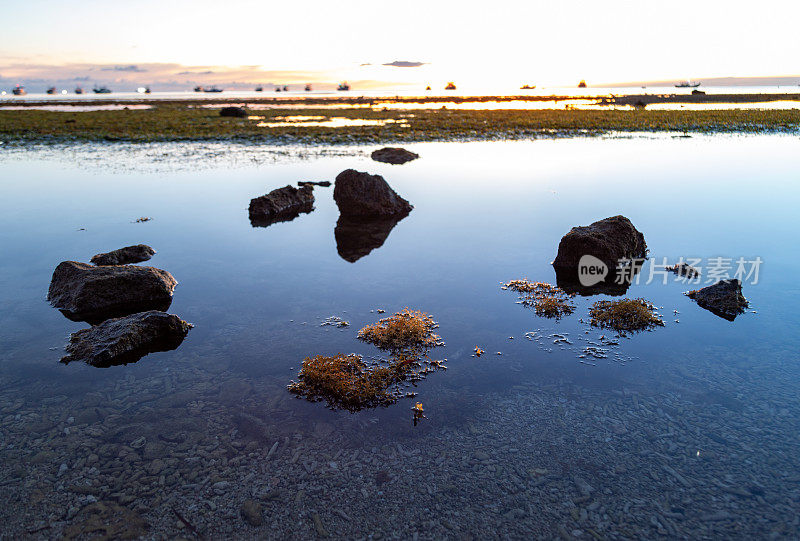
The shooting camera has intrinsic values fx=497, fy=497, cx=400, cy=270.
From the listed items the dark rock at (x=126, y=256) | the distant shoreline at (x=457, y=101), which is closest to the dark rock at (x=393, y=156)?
the dark rock at (x=126, y=256)

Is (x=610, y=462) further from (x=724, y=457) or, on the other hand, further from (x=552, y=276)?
(x=552, y=276)

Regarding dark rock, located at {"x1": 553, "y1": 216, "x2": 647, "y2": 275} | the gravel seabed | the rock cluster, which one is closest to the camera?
the gravel seabed

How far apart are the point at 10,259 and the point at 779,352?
2249 centimetres

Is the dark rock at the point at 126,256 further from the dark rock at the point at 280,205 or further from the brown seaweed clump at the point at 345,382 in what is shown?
the brown seaweed clump at the point at 345,382

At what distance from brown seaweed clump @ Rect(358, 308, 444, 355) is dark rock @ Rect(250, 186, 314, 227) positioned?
1209 centimetres

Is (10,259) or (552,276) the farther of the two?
(10,259)

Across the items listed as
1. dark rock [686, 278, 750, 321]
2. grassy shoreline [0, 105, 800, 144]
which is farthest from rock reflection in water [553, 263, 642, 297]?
grassy shoreline [0, 105, 800, 144]

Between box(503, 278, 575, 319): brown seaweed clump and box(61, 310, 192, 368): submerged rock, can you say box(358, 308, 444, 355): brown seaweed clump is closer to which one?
box(503, 278, 575, 319): brown seaweed clump

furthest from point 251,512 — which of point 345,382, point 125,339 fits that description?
point 125,339

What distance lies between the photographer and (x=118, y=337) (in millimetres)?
10875

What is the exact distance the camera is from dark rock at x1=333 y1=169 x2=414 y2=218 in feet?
75.2

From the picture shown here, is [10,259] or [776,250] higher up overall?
[776,250]

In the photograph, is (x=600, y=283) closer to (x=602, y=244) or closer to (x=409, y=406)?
(x=602, y=244)

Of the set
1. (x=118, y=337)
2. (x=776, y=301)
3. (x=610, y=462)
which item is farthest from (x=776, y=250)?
(x=118, y=337)
